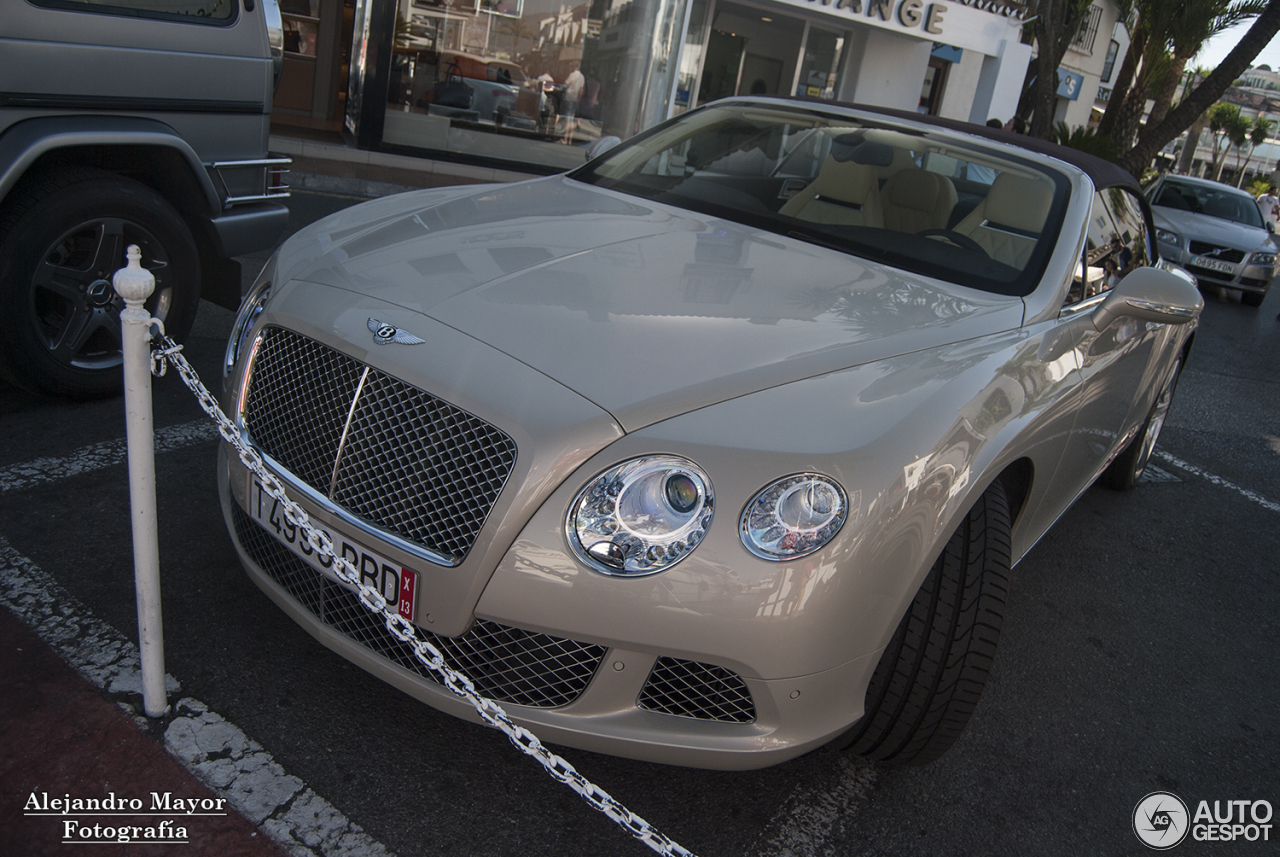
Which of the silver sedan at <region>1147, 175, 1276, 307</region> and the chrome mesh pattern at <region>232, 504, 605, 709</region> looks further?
the silver sedan at <region>1147, 175, 1276, 307</region>

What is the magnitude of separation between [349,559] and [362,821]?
53cm

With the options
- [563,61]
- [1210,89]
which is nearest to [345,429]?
[563,61]

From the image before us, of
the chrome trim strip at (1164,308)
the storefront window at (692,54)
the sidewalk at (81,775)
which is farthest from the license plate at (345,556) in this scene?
the storefront window at (692,54)

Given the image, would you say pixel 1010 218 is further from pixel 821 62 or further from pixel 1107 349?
pixel 821 62

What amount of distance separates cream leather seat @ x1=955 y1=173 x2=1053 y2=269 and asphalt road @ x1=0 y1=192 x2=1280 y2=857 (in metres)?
1.25

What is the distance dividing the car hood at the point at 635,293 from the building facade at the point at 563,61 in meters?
8.57

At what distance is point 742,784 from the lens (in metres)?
2.26

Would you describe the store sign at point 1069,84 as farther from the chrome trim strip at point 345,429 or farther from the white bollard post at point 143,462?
the white bollard post at point 143,462

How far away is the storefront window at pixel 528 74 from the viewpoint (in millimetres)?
10953

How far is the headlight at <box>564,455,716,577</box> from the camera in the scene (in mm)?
1812

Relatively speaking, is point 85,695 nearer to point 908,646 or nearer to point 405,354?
point 405,354

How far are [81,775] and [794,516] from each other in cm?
152

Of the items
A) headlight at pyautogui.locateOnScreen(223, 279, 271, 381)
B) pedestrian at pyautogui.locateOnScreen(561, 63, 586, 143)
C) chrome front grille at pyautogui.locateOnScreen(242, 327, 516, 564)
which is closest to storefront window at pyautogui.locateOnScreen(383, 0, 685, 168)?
pedestrian at pyautogui.locateOnScreen(561, 63, 586, 143)

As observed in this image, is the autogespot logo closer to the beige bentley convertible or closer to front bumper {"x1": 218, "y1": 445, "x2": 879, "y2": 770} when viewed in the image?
the beige bentley convertible
